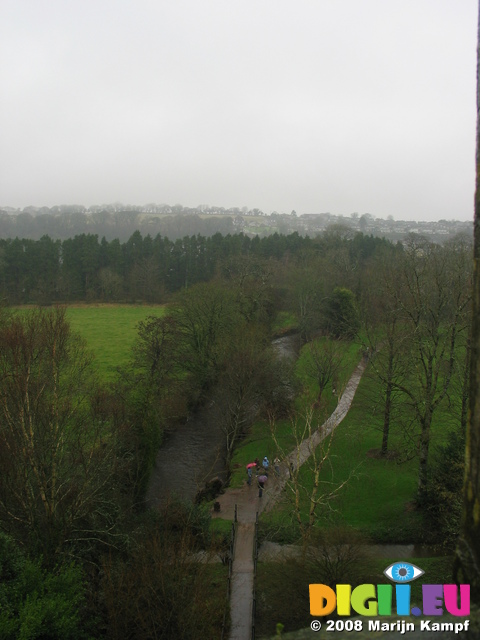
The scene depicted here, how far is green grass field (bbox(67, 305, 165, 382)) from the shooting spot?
38.9 m

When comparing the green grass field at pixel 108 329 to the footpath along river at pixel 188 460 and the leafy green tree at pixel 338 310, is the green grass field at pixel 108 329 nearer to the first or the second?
the footpath along river at pixel 188 460

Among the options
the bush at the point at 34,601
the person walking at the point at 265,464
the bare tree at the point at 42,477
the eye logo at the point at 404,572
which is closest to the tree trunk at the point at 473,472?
the bush at the point at 34,601

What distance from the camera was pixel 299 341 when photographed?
1854 inches

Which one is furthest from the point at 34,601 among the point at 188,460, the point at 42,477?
the point at 188,460

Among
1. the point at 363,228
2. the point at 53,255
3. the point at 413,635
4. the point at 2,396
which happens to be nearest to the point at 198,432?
the point at 2,396

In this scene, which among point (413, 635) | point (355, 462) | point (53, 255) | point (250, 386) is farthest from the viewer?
point (53, 255)

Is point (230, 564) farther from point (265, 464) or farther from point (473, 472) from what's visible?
point (473, 472)

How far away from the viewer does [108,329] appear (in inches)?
1966

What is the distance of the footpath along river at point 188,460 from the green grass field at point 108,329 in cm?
818

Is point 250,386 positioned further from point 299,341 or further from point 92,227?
point 92,227

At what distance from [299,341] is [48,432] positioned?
35786mm

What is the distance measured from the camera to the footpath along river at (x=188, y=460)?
70.2 feet

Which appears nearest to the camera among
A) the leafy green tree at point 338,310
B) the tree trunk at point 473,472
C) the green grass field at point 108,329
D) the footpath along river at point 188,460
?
the tree trunk at point 473,472

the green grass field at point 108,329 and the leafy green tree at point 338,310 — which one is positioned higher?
the leafy green tree at point 338,310
